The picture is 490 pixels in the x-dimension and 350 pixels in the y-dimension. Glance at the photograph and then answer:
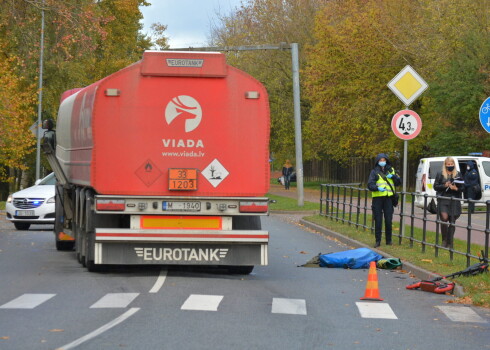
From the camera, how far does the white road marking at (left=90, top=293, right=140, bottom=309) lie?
11.7 metres

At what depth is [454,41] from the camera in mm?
46531

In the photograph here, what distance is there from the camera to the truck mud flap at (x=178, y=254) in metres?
14.8

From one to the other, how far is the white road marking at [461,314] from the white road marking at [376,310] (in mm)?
626

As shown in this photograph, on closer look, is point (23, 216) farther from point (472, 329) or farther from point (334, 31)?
point (334, 31)

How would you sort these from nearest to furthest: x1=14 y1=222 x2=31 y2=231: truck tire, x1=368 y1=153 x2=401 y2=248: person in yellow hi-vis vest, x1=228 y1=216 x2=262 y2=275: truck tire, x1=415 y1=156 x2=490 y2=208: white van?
x1=228 y1=216 x2=262 y2=275: truck tire < x1=368 y1=153 x2=401 y2=248: person in yellow hi-vis vest < x1=14 y1=222 x2=31 y2=231: truck tire < x1=415 y1=156 x2=490 y2=208: white van

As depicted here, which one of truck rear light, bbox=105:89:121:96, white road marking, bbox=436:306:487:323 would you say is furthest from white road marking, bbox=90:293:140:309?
white road marking, bbox=436:306:487:323

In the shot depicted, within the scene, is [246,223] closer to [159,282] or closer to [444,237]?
[159,282]

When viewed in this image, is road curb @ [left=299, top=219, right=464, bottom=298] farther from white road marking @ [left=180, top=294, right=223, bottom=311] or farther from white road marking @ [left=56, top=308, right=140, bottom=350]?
white road marking @ [left=56, top=308, right=140, bottom=350]

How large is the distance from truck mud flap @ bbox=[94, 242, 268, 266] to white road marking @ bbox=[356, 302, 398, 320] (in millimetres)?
2794

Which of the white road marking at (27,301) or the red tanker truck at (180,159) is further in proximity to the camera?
the red tanker truck at (180,159)

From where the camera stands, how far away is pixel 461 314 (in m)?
11.9

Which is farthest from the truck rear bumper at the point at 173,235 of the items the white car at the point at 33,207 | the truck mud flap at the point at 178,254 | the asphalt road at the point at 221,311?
the white car at the point at 33,207

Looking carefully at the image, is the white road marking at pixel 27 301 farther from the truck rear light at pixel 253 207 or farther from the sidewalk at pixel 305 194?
the sidewalk at pixel 305 194

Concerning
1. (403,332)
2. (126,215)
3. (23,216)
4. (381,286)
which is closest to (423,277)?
(381,286)
